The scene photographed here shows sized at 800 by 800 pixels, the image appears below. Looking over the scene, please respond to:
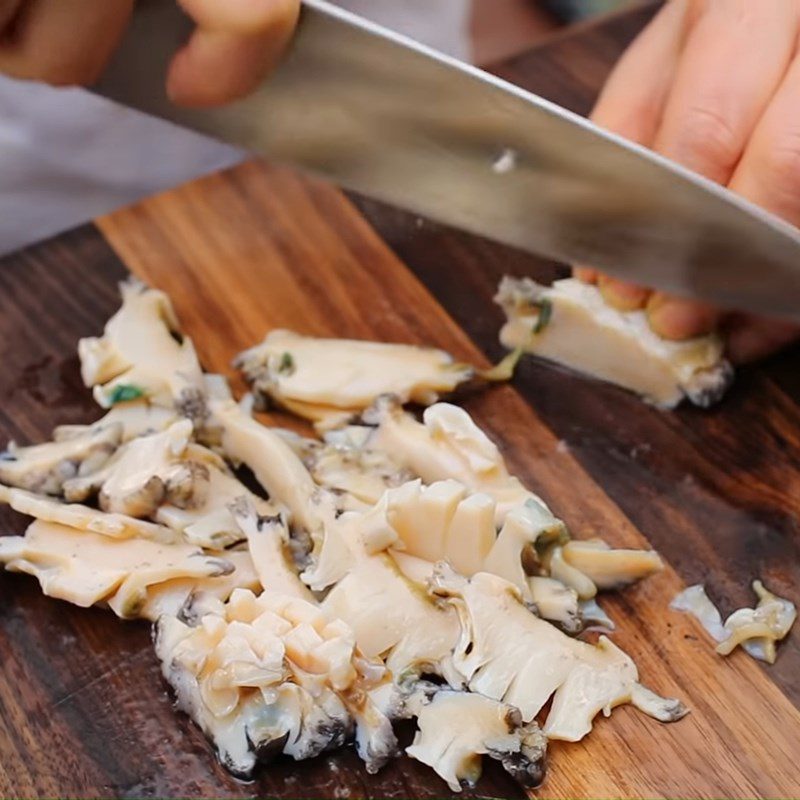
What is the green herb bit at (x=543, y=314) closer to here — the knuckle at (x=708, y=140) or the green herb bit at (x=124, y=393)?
→ the knuckle at (x=708, y=140)

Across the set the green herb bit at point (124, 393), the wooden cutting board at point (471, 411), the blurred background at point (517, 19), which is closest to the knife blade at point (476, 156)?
the wooden cutting board at point (471, 411)

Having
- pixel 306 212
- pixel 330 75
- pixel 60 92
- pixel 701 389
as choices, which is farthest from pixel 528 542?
pixel 60 92

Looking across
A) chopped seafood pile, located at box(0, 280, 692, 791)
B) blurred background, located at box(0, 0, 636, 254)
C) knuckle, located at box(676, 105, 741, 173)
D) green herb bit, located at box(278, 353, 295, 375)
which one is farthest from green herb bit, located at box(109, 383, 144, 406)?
knuckle, located at box(676, 105, 741, 173)

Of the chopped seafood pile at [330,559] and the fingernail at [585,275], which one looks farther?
the fingernail at [585,275]

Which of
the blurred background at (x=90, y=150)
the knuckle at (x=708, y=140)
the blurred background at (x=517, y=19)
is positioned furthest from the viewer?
the blurred background at (x=517, y=19)

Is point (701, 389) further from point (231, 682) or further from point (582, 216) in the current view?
point (231, 682)

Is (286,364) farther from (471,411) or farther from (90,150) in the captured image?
(90,150)
